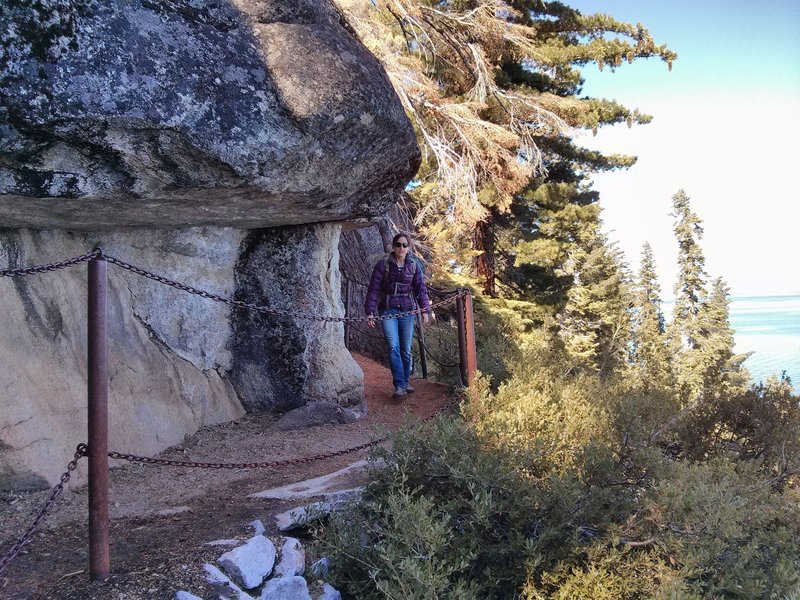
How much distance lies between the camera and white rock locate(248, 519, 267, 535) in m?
3.87

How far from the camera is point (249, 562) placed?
3.41 meters

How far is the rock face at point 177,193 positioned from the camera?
4590 millimetres

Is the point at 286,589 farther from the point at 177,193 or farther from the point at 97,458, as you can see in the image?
the point at 177,193

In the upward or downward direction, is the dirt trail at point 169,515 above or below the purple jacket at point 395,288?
below

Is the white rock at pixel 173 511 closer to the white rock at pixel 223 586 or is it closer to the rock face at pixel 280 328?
the white rock at pixel 223 586

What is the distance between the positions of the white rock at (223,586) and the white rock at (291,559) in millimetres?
260

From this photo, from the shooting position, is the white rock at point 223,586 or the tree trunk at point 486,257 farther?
the tree trunk at point 486,257

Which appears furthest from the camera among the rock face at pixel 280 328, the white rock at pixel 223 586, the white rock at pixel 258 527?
the rock face at pixel 280 328

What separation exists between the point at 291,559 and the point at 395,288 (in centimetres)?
478

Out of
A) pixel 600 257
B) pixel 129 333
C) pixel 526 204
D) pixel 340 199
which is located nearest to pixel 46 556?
pixel 129 333

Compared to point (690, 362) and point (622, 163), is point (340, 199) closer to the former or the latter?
point (622, 163)

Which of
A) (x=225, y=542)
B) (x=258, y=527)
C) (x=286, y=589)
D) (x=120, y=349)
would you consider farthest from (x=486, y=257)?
(x=286, y=589)

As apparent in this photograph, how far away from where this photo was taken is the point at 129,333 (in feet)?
20.2

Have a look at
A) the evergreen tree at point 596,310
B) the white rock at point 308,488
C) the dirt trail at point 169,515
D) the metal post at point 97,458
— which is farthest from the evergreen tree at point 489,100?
the metal post at point 97,458
